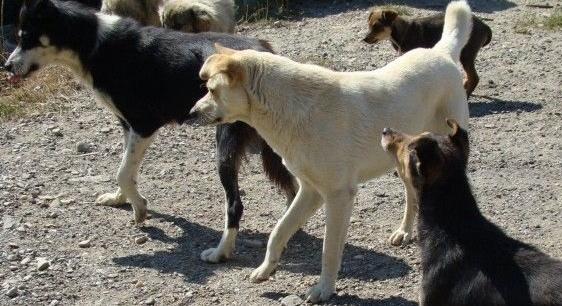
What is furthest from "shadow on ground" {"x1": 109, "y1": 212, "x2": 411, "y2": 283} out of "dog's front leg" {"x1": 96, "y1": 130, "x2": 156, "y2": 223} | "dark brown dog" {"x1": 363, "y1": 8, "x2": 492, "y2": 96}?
"dark brown dog" {"x1": 363, "y1": 8, "x2": 492, "y2": 96}

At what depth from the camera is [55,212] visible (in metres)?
7.31

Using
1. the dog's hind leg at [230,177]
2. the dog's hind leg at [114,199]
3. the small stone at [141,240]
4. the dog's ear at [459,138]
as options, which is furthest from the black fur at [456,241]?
the dog's hind leg at [114,199]

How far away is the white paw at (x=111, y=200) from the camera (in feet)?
24.6

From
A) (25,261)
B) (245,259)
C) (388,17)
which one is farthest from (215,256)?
(388,17)

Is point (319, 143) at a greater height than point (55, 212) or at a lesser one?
greater

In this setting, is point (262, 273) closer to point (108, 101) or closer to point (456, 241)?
point (456, 241)

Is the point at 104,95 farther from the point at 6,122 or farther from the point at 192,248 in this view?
the point at 6,122

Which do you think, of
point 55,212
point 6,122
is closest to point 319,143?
point 55,212

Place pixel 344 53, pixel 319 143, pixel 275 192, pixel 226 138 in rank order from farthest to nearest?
pixel 344 53 < pixel 275 192 < pixel 226 138 < pixel 319 143

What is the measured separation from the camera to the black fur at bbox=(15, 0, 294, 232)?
6.61 meters

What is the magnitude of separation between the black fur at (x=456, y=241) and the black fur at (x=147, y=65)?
5.97ft

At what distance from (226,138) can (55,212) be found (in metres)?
1.64

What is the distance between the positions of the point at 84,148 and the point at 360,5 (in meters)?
6.59

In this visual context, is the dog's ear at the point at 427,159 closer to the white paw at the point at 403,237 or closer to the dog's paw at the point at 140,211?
the white paw at the point at 403,237
